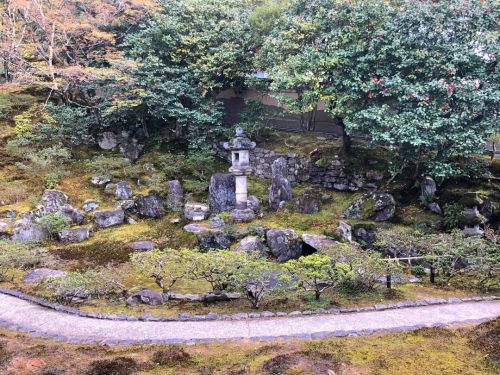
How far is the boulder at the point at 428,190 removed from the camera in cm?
1823

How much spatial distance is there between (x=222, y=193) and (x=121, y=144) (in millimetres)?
8017

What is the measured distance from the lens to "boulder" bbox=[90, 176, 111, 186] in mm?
21453

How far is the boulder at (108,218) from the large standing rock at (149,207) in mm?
971

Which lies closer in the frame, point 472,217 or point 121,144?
point 472,217

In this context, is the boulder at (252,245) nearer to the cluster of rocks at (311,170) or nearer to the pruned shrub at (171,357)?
the cluster of rocks at (311,170)

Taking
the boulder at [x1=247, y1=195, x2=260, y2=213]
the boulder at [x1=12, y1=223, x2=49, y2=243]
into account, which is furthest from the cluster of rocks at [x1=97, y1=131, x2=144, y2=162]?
the boulder at [x1=247, y1=195, x2=260, y2=213]

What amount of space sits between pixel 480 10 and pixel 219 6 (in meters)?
13.6

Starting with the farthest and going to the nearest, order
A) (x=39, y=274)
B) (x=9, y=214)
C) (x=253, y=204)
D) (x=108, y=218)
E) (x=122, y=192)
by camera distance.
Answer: (x=122, y=192)
(x=253, y=204)
(x=108, y=218)
(x=9, y=214)
(x=39, y=274)

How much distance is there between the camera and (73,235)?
18031mm

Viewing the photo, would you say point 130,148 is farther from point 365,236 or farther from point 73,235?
point 365,236

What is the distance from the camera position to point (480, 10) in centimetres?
1697

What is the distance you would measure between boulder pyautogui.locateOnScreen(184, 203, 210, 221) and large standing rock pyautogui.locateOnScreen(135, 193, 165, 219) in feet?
4.51

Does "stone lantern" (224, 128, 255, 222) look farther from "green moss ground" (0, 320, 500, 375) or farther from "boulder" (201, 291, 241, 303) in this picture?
"green moss ground" (0, 320, 500, 375)

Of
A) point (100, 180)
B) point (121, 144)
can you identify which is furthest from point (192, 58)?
point (100, 180)
